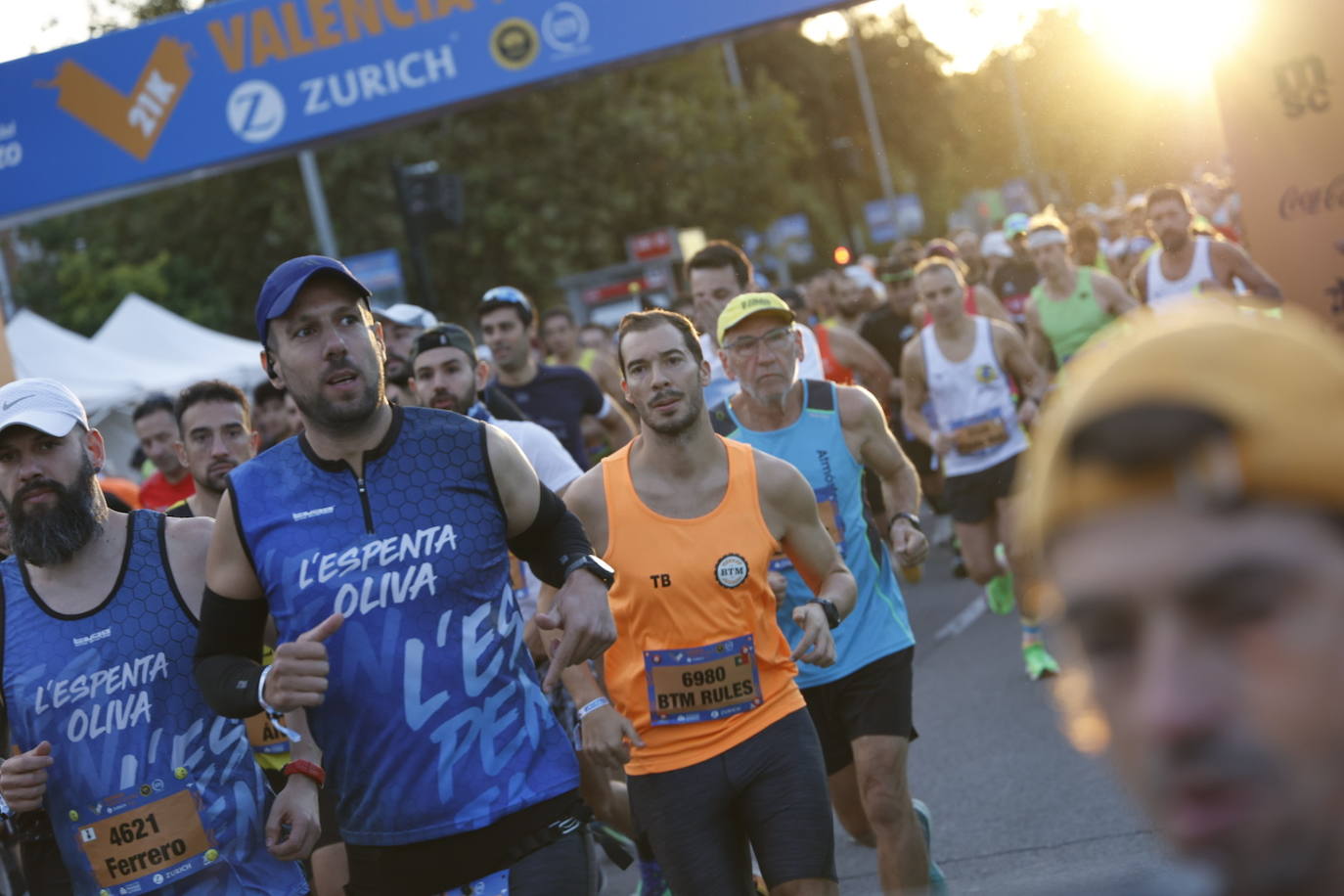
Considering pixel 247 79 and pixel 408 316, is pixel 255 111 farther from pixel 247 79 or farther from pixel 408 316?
pixel 408 316

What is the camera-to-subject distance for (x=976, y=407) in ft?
32.3

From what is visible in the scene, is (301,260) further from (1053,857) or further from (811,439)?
(1053,857)

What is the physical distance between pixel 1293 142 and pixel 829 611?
3.60 metres

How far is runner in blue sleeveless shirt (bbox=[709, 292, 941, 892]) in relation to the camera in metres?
5.50

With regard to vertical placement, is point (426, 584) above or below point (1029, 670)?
above

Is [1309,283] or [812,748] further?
[1309,283]

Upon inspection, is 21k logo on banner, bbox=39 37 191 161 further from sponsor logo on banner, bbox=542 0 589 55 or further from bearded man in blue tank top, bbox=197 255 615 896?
bearded man in blue tank top, bbox=197 255 615 896

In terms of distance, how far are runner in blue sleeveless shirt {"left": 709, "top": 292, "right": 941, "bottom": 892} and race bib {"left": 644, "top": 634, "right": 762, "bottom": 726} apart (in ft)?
3.25

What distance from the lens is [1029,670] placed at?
928cm

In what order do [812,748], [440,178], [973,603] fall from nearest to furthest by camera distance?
[812,748] < [973,603] < [440,178]

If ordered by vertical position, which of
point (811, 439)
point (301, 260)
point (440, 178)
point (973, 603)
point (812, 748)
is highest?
point (440, 178)

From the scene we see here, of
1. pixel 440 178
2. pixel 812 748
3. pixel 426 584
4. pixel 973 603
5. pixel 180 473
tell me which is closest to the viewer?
pixel 426 584

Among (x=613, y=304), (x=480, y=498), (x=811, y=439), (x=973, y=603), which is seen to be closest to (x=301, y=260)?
(x=480, y=498)

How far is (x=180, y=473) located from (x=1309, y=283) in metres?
5.45
